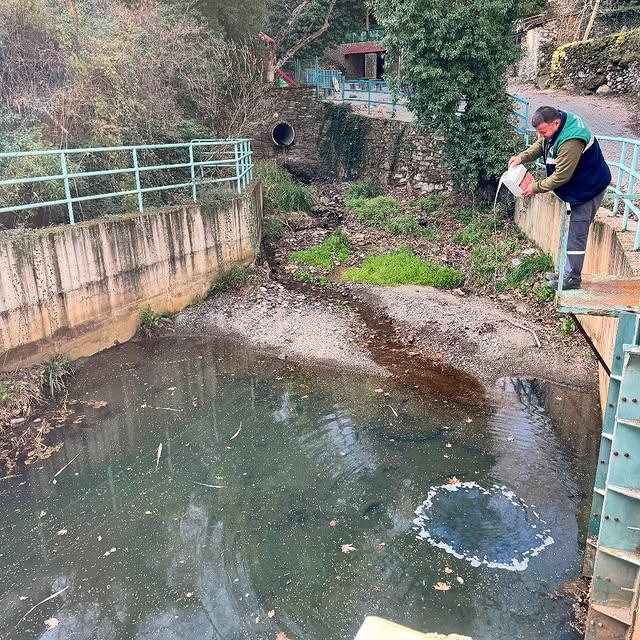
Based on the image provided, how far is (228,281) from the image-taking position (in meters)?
11.2

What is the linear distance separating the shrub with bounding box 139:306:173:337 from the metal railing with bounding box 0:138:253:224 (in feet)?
5.89

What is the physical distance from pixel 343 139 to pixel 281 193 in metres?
5.34

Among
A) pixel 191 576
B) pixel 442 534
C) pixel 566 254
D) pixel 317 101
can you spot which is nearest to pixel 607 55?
pixel 317 101

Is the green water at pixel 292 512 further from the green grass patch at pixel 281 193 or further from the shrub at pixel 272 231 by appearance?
the green grass patch at pixel 281 193

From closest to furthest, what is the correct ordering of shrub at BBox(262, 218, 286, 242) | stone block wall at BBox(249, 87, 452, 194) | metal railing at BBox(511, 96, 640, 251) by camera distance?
metal railing at BBox(511, 96, 640, 251) < shrub at BBox(262, 218, 286, 242) < stone block wall at BBox(249, 87, 452, 194)

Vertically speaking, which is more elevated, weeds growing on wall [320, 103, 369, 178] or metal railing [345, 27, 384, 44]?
metal railing [345, 27, 384, 44]

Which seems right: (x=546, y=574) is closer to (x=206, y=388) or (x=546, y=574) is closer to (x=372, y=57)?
(x=206, y=388)

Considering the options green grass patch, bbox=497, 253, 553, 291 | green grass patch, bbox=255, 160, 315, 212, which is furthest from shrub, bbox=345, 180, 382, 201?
green grass patch, bbox=497, 253, 553, 291

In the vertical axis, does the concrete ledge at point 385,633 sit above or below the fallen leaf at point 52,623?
above

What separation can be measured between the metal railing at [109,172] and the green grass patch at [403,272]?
299cm

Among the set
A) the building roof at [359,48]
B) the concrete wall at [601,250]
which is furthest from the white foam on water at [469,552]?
the building roof at [359,48]

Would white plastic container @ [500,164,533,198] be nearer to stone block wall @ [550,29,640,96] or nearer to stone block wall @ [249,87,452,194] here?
stone block wall @ [249,87,452,194]

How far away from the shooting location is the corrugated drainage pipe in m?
20.9

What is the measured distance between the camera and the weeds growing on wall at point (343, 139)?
19.3m
